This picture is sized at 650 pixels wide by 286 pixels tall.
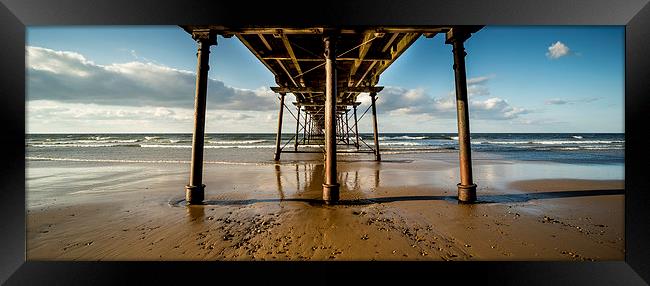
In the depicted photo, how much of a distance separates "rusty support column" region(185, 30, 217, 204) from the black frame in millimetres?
2082

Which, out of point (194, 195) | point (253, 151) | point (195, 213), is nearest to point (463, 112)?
point (195, 213)

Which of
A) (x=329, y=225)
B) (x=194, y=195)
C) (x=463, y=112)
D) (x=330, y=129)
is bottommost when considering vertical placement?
(x=329, y=225)

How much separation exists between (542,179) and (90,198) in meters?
10.4

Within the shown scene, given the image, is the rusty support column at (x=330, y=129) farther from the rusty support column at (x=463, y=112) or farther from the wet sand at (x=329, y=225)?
the rusty support column at (x=463, y=112)

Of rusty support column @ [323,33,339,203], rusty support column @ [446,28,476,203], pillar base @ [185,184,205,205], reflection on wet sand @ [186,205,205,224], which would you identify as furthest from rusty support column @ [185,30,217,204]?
rusty support column @ [446,28,476,203]

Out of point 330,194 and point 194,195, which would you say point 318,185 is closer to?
point 330,194

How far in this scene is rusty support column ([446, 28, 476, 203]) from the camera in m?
4.04

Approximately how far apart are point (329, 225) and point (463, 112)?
2.83 metres

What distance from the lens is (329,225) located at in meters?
3.11
